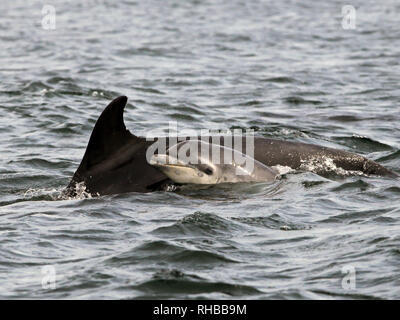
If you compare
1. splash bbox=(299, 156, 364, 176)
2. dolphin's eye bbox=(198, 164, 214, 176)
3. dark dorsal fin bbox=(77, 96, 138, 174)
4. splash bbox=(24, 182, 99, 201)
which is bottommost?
splash bbox=(24, 182, 99, 201)

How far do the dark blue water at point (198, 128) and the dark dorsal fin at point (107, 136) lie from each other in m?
0.62

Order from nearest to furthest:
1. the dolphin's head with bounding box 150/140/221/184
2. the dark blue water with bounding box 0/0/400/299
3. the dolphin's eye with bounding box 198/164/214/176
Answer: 1. the dark blue water with bounding box 0/0/400/299
2. the dolphin's head with bounding box 150/140/221/184
3. the dolphin's eye with bounding box 198/164/214/176

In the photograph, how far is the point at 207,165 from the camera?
11398 mm

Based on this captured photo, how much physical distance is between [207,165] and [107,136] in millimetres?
1336

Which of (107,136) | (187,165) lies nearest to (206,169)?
(187,165)

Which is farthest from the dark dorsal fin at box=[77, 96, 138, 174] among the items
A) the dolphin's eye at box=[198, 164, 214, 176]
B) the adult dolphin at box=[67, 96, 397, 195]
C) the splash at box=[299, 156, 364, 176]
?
the splash at box=[299, 156, 364, 176]

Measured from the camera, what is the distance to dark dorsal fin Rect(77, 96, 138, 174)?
11172 mm

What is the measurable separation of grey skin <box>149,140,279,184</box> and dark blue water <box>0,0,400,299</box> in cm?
17

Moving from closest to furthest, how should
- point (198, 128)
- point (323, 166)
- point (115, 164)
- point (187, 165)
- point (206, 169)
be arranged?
point (187, 165)
point (206, 169)
point (115, 164)
point (323, 166)
point (198, 128)

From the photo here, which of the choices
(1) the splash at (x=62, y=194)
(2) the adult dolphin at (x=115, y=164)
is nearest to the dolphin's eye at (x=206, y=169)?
(2) the adult dolphin at (x=115, y=164)

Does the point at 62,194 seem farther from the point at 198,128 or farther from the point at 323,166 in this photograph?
the point at 198,128

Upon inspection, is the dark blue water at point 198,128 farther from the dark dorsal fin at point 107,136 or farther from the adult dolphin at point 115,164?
the dark dorsal fin at point 107,136

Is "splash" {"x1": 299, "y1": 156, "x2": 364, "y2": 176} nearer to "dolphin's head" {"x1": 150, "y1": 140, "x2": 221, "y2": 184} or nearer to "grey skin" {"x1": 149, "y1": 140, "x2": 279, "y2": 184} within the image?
"grey skin" {"x1": 149, "y1": 140, "x2": 279, "y2": 184}

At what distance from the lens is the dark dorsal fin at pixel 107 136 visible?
11172 mm
